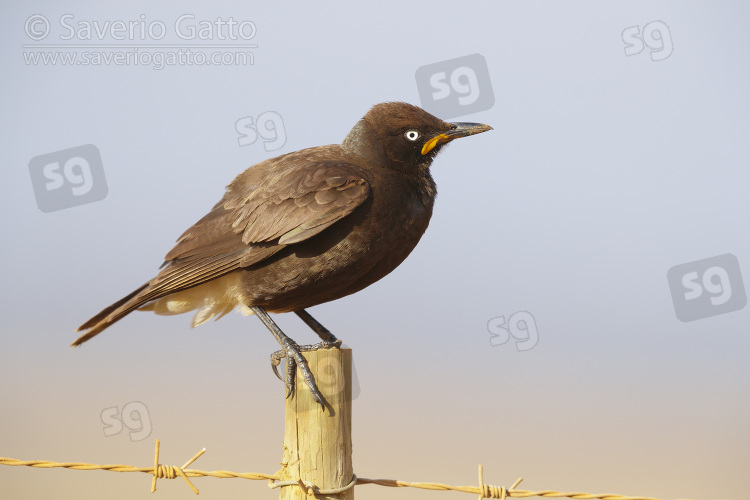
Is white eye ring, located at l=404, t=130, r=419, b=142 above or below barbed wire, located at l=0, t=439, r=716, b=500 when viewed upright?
above

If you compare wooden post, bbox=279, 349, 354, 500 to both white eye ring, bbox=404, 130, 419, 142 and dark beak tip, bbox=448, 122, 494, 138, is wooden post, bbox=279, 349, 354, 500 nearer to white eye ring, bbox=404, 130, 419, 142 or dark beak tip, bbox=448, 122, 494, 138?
white eye ring, bbox=404, 130, 419, 142

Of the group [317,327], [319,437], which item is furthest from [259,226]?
[319,437]

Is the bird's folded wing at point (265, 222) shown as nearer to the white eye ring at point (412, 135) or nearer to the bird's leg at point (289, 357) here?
the bird's leg at point (289, 357)

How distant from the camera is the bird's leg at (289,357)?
8.90ft

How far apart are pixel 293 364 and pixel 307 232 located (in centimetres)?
73

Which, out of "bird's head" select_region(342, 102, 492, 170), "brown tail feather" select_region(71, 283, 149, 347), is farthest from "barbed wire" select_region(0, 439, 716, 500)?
"bird's head" select_region(342, 102, 492, 170)

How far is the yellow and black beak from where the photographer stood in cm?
413

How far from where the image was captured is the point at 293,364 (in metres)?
3.16

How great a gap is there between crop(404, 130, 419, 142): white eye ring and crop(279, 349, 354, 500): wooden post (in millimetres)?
1730

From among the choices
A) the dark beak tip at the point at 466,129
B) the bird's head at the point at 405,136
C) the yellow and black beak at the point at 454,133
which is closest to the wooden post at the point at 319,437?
the bird's head at the point at 405,136

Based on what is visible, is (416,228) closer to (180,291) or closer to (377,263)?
(377,263)

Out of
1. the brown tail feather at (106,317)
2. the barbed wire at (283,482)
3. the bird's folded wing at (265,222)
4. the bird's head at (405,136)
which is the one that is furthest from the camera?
the bird's head at (405,136)

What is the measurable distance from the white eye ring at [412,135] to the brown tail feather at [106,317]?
64.4 inches

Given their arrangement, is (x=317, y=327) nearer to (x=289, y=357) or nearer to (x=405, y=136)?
(x=289, y=357)
